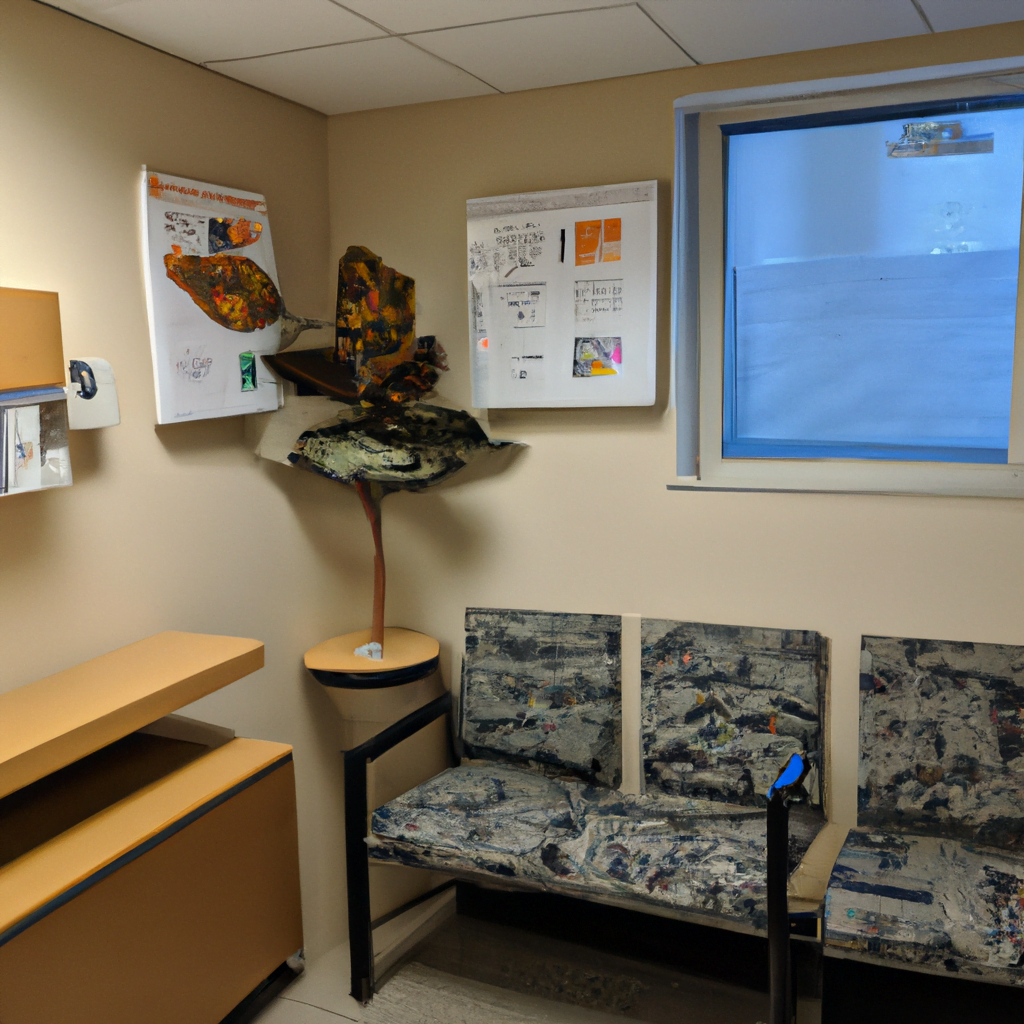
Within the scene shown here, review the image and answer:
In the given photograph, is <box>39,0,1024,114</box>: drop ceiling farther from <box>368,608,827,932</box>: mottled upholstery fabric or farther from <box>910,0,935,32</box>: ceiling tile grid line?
<box>368,608,827,932</box>: mottled upholstery fabric

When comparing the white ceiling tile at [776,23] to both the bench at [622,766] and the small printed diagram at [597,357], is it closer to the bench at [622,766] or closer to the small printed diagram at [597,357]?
the small printed diagram at [597,357]

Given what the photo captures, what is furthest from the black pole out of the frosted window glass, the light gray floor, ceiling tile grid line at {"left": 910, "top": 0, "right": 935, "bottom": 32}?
ceiling tile grid line at {"left": 910, "top": 0, "right": 935, "bottom": 32}

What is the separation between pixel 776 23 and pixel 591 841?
2157 millimetres

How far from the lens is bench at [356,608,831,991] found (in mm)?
2449

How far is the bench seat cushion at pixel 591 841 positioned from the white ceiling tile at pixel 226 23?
82.5 inches

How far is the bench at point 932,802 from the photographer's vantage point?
220 centimetres

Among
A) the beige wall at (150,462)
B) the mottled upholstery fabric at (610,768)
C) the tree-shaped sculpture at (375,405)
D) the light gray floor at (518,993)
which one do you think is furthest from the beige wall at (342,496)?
the light gray floor at (518,993)

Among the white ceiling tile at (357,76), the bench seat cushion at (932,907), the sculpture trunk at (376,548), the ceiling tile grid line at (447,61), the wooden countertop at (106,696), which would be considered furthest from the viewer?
the sculpture trunk at (376,548)

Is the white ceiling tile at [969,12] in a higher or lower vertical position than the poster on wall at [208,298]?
higher

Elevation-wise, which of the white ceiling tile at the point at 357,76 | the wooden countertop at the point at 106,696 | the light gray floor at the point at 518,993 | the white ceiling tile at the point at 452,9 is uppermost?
the white ceiling tile at the point at 357,76

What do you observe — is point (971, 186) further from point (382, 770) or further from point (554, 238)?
point (382, 770)

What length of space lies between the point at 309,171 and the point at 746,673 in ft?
7.04

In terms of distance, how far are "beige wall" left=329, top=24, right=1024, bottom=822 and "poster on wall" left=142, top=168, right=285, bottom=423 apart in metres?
0.52

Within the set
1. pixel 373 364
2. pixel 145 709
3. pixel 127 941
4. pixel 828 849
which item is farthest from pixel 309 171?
pixel 828 849
